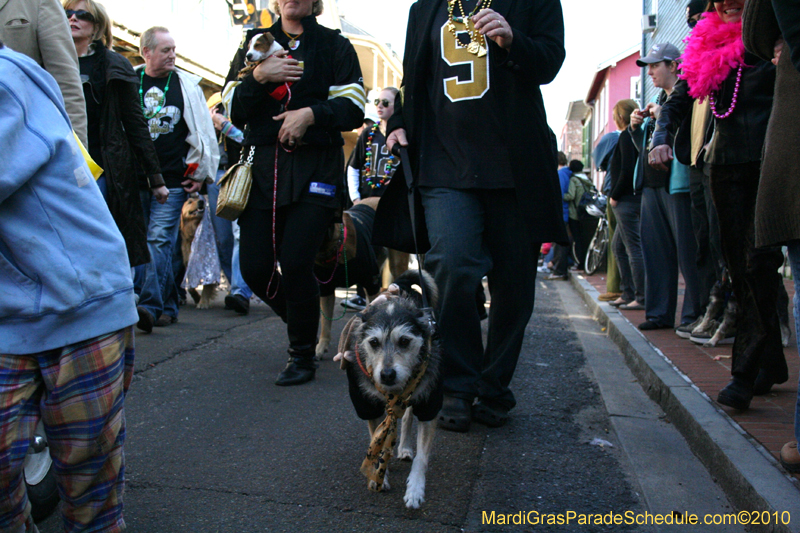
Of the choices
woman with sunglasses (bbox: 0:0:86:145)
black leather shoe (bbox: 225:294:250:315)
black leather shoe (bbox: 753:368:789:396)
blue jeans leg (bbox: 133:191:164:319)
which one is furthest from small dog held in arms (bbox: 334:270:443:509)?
black leather shoe (bbox: 225:294:250:315)

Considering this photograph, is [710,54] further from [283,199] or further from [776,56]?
[283,199]

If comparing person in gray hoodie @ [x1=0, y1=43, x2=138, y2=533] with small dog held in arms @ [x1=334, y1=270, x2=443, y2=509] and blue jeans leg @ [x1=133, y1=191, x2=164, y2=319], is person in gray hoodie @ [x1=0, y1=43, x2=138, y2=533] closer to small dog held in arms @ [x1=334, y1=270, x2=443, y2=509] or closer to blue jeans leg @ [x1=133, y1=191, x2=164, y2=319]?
small dog held in arms @ [x1=334, y1=270, x2=443, y2=509]

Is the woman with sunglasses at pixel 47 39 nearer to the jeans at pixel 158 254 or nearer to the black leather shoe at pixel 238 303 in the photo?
the jeans at pixel 158 254

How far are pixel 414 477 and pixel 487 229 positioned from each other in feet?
4.93

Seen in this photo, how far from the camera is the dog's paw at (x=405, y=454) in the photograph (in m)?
3.22

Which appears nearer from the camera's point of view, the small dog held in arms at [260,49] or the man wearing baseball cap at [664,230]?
the small dog held in arms at [260,49]

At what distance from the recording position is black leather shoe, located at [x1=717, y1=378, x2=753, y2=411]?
3.43 metres

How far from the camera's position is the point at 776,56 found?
106 inches

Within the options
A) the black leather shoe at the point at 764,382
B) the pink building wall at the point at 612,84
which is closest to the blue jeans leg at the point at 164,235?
the black leather shoe at the point at 764,382

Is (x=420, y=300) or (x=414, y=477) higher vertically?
(x=420, y=300)

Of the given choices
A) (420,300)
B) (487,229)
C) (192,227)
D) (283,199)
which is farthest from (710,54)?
(192,227)

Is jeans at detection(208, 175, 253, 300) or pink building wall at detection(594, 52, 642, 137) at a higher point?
pink building wall at detection(594, 52, 642, 137)

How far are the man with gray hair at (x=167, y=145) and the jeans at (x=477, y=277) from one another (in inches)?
134

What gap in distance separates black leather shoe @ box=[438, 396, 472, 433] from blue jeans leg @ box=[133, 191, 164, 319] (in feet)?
11.4
